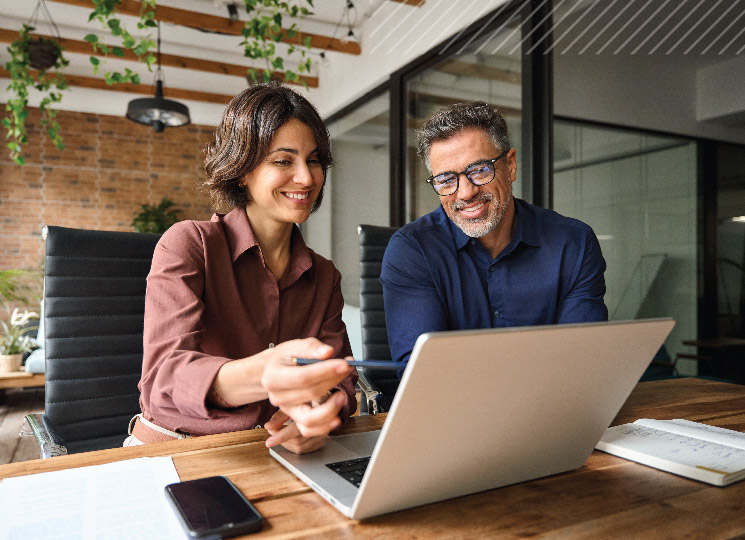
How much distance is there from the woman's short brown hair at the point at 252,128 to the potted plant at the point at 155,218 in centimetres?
502

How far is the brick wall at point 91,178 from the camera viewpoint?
19.7 ft

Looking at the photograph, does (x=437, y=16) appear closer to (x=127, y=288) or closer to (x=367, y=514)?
(x=127, y=288)

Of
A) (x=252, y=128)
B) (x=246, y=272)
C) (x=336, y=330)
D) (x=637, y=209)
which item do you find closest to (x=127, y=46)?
(x=252, y=128)

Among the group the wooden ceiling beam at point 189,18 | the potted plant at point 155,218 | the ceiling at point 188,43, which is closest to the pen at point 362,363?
the ceiling at point 188,43

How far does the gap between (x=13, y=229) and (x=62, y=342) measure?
18.0 ft

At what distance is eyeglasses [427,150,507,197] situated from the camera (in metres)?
1.54

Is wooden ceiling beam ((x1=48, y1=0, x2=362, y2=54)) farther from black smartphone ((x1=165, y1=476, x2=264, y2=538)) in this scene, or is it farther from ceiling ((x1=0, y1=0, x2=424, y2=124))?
black smartphone ((x1=165, y1=476, x2=264, y2=538))

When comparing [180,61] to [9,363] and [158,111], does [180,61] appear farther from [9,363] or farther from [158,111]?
[9,363]

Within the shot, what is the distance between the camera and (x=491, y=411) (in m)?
0.61

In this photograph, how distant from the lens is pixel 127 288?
1515 millimetres

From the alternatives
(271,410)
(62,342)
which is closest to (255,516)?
(271,410)

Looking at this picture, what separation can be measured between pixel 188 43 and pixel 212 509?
198 inches

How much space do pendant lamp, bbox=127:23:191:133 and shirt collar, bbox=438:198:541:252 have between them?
2947 millimetres

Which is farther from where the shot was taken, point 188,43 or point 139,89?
point 139,89
